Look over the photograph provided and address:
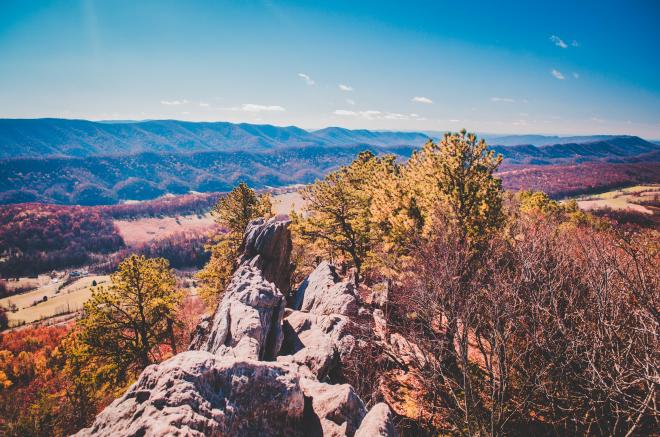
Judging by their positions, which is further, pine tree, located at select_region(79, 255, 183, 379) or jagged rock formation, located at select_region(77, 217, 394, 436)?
pine tree, located at select_region(79, 255, 183, 379)

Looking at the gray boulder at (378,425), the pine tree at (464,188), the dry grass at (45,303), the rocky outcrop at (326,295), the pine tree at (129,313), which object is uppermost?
the pine tree at (464,188)

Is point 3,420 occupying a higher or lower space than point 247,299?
→ lower

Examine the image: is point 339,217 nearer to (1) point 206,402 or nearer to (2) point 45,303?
(1) point 206,402

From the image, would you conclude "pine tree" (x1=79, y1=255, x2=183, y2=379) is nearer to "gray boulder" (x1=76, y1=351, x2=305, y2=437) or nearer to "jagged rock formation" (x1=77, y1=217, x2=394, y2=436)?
"jagged rock formation" (x1=77, y1=217, x2=394, y2=436)

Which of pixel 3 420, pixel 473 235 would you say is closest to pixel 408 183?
pixel 473 235

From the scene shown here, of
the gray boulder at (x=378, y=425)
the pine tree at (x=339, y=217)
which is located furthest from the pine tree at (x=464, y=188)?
the gray boulder at (x=378, y=425)

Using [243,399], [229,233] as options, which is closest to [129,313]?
[229,233]

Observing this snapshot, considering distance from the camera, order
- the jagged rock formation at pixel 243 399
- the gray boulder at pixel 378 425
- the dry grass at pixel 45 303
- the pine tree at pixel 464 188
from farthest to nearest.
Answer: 1. the dry grass at pixel 45 303
2. the pine tree at pixel 464 188
3. the gray boulder at pixel 378 425
4. the jagged rock formation at pixel 243 399

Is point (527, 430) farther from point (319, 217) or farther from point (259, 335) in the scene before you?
point (319, 217)

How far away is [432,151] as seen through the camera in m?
24.7

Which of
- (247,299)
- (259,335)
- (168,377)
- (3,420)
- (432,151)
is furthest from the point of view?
(3,420)

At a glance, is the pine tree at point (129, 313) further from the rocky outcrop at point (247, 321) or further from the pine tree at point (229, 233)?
the pine tree at point (229, 233)

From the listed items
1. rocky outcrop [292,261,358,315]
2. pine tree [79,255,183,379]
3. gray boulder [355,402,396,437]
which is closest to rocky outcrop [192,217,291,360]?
rocky outcrop [292,261,358,315]

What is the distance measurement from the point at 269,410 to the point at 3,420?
135ft
